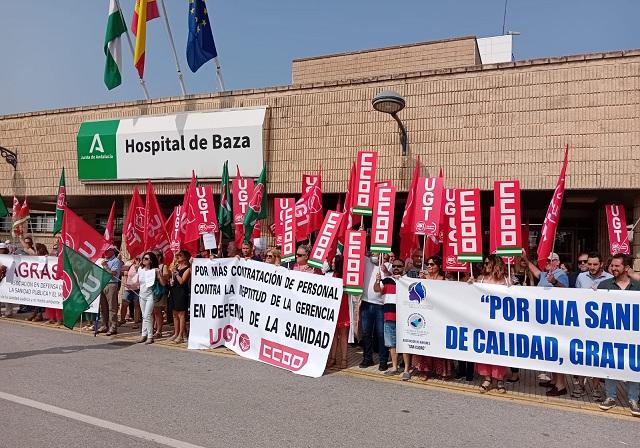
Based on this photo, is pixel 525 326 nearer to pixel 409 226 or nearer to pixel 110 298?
pixel 409 226

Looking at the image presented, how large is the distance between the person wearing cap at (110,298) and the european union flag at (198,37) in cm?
636

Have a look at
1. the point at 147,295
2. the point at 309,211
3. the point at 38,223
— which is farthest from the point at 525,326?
the point at 38,223

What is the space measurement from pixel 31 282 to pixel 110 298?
2424mm

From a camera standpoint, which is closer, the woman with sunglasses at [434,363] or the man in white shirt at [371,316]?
the woman with sunglasses at [434,363]

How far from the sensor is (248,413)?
532 cm

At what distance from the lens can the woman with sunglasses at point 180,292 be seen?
9039mm

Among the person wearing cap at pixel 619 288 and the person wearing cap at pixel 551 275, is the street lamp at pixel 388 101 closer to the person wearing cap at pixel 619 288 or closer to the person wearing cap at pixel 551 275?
the person wearing cap at pixel 551 275

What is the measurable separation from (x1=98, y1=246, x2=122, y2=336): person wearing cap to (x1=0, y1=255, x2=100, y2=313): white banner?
1.29 meters

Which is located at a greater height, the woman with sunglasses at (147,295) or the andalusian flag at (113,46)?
the andalusian flag at (113,46)

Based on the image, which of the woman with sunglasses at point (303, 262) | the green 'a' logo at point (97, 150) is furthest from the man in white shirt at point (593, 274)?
the green 'a' logo at point (97, 150)

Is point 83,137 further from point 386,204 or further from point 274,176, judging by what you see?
point 386,204

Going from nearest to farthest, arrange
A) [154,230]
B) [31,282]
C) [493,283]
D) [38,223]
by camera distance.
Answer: [493,283]
[154,230]
[31,282]
[38,223]

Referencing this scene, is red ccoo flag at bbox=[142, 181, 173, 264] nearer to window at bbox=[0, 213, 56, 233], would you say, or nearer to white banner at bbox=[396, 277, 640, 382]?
Answer: white banner at bbox=[396, 277, 640, 382]

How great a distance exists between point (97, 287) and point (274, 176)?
189 inches
